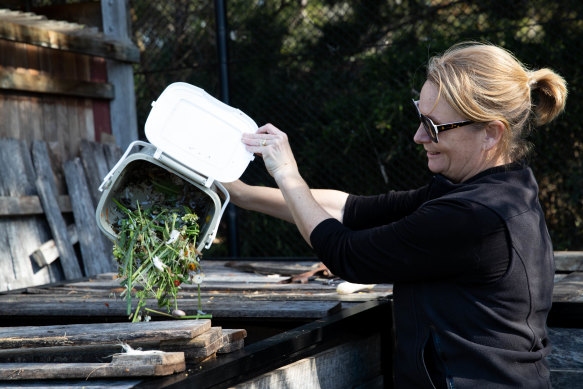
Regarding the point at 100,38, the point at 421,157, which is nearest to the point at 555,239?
the point at 421,157

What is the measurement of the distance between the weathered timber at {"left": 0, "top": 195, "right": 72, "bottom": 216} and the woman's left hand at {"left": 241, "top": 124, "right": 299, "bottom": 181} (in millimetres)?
2640

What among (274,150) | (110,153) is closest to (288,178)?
(274,150)

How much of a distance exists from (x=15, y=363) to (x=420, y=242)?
111cm

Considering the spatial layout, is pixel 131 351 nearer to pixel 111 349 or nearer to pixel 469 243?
pixel 111 349

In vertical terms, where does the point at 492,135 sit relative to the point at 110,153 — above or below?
below

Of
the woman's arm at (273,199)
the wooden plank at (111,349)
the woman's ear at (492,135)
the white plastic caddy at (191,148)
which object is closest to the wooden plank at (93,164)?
the woman's arm at (273,199)

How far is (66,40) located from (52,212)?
A: 1.16 metres

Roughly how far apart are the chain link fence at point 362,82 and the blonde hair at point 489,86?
3469 millimetres

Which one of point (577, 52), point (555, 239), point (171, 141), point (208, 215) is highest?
point (577, 52)

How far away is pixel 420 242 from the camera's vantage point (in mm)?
1976

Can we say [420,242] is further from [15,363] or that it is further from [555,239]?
[555,239]

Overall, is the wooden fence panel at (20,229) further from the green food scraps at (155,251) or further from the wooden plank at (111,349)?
the wooden plank at (111,349)

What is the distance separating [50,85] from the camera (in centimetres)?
498

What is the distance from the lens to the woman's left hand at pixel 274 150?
2326 mm
